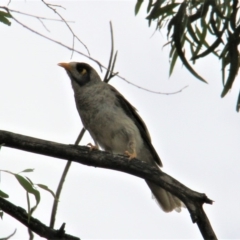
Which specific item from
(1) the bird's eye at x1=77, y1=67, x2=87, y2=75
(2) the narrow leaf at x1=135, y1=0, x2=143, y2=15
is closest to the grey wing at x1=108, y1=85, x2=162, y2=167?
(1) the bird's eye at x1=77, y1=67, x2=87, y2=75

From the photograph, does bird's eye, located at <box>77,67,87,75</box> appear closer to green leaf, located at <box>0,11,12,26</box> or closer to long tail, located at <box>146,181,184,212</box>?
long tail, located at <box>146,181,184,212</box>

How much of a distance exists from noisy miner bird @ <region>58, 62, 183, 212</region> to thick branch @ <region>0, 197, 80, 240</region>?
7.16 feet

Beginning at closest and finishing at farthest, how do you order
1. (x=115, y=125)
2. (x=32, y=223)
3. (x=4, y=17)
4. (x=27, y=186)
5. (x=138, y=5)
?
(x=32, y=223), (x=27, y=186), (x=4, y=17), (x=138, y=5), (x=115, y=125)

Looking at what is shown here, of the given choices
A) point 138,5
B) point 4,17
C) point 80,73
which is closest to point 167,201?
point 80,73

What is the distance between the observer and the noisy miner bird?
4.76 m

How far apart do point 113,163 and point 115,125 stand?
67.9 inches

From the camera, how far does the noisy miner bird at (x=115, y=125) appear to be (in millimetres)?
4762

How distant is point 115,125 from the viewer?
4758 mm

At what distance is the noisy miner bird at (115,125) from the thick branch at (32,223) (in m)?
2.18

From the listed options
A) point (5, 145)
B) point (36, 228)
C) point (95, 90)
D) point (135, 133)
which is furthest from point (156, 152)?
point (36, 228)

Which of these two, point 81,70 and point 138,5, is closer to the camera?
point 138,5

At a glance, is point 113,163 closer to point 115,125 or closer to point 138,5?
point 138,5

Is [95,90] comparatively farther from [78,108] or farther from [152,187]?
[152,187]

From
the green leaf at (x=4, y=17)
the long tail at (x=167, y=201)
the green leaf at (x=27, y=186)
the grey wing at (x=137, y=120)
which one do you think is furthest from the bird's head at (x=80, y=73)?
the green leaf at (x=27, y=186)
